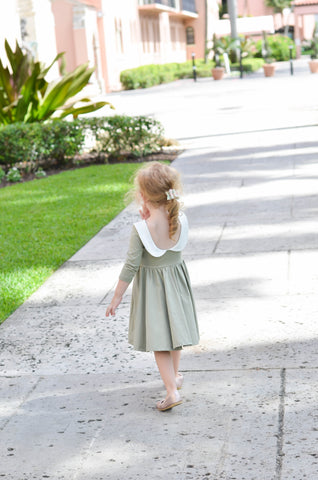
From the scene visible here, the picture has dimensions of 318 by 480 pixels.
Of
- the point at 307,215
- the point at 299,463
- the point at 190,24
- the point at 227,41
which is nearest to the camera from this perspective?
the point at 299,463

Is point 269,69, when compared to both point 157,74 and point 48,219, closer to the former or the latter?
point 157,74

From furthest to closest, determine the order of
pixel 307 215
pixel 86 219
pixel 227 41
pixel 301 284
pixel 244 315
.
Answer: pixel 227 41 < pixel 86 219 < pixel 307 215 < pixel 301 284 < pixel 244 315

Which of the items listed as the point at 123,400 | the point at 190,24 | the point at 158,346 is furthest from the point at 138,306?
the point at 190,24

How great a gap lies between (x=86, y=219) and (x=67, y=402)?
4228 mm

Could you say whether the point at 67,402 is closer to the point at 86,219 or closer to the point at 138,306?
the point at 138,306

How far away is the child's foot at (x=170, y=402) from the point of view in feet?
10.8

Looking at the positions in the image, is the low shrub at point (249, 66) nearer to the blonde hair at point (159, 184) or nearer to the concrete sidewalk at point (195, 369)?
the concrete sidewalk at point (195, 369)

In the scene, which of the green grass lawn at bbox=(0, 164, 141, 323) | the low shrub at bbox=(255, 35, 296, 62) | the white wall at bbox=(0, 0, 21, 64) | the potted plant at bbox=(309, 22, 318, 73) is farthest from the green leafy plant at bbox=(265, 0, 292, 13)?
the green grass lawn at bbox=(0, 164, 141, 323)

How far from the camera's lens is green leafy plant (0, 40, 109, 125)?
38.1ft

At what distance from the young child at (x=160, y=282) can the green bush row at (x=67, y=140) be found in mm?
7759

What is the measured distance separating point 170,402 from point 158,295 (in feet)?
1.59

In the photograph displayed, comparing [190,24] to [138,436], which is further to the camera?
[190,24]

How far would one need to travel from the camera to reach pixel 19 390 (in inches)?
146

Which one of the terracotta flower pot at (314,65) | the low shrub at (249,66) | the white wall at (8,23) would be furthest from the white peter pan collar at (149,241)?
the low shrub at (249,66)
